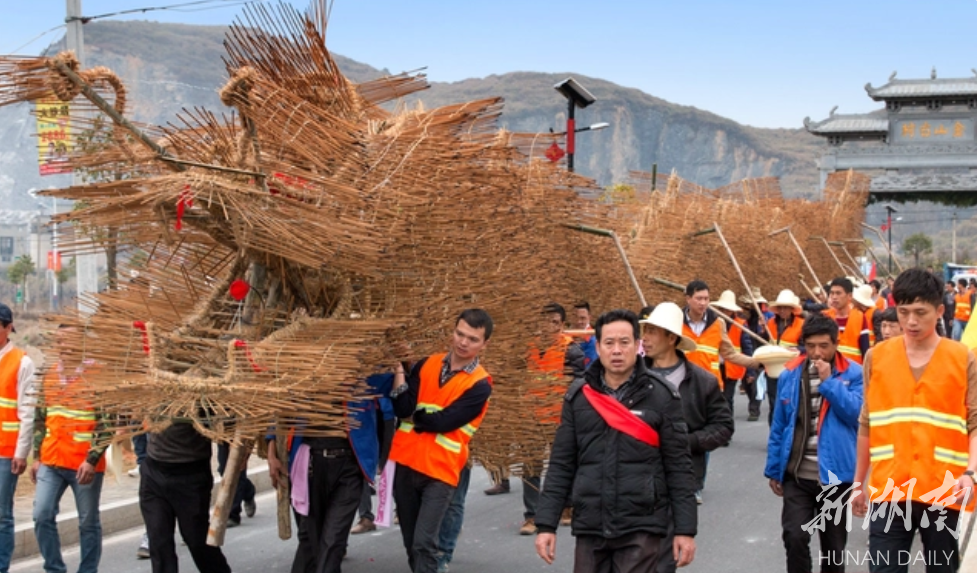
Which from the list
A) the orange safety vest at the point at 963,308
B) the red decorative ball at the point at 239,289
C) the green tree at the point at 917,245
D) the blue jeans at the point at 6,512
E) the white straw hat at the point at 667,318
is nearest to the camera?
the red decorative ball at the point at 239,289

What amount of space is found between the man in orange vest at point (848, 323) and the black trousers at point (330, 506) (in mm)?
4669

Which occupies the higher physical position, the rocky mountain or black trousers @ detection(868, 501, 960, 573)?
the rocky mountain

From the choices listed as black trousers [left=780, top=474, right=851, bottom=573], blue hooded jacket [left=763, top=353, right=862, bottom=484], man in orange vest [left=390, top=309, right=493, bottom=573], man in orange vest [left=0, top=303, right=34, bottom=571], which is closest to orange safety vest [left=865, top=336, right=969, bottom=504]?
blue hooded jacket [left=763, top=353, right=862, bottom=484]

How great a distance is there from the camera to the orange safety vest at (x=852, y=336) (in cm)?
880

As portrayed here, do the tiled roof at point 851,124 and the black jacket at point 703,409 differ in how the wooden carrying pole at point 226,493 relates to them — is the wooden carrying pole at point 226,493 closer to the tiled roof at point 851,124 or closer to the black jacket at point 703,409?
the black jacket at point 703,409

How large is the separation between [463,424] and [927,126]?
41850 mm

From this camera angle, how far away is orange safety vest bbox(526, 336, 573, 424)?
6.37 metres

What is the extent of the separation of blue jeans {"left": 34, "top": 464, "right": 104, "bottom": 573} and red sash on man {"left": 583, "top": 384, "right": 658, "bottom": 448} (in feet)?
9.95

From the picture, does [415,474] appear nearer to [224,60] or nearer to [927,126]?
[224,60]

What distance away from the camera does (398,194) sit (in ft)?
16.1

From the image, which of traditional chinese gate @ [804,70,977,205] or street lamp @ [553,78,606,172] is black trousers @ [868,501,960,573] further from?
traditional chinese gate @ [804,70,977,205]

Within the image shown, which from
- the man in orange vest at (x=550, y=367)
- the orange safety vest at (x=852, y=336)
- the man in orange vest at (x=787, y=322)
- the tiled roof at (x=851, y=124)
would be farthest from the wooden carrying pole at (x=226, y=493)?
the tiled roof at (x=851, y=124)

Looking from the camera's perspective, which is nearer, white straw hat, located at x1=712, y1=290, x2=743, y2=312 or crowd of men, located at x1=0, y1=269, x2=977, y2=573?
crowd of men, located at x1=0, y1=269, x2=977, y2=573

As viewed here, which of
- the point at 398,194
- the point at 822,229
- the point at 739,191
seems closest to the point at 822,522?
the point at 398,194
